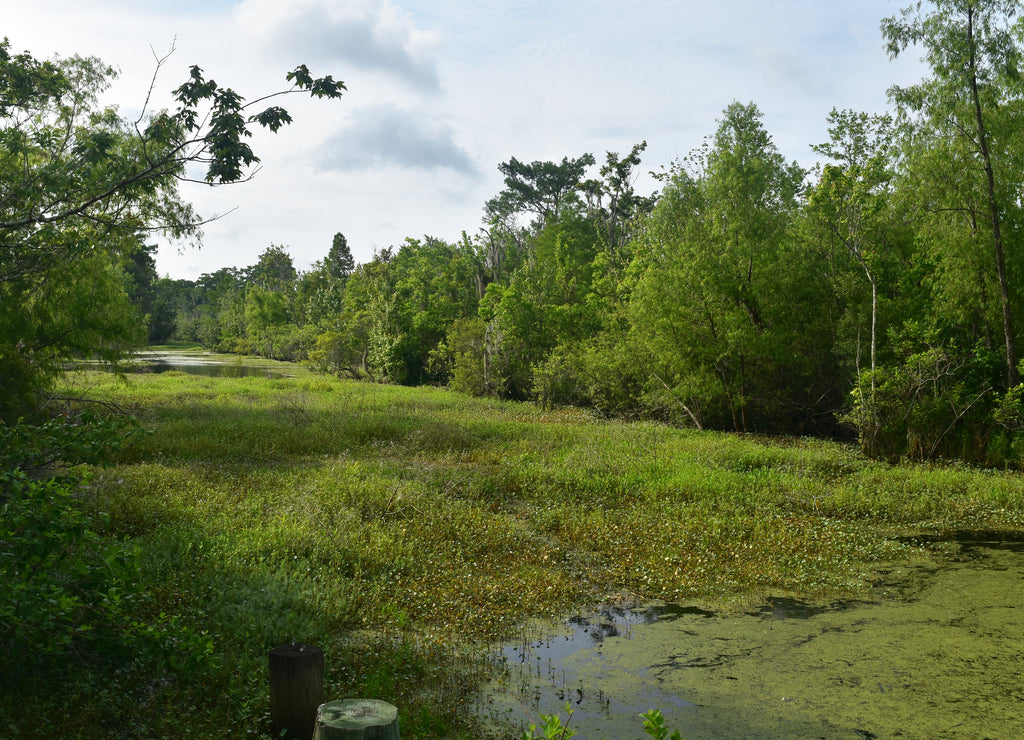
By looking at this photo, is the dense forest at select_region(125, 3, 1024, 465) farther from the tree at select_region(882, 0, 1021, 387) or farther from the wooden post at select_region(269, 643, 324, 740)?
the wooden post at select_region(269, 643, 324, 740)

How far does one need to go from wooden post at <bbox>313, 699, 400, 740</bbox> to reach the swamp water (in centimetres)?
191

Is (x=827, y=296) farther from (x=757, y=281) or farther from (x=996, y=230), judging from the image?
(x=996, y=230)

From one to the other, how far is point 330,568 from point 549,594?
8.15 feet

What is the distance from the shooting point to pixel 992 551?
32.1 feet

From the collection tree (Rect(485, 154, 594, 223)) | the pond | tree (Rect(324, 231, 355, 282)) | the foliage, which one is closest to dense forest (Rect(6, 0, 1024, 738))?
the foliage

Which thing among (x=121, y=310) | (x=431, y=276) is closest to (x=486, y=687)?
(x=121, y=310)

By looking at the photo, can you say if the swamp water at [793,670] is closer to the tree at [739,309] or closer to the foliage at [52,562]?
the foliage at [52,562]

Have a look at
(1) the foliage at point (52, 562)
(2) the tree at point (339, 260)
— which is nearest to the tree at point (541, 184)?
(2) the tree at point (339, 260)

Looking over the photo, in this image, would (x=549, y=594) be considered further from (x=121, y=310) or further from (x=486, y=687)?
(x=121, y=310)

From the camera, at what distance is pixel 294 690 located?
431 cm

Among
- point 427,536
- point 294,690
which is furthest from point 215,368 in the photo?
point 294,690

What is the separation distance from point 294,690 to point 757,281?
1813cm

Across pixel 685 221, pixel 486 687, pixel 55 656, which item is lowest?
pixel 486 687

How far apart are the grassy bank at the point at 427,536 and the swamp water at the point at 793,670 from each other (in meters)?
0.54
